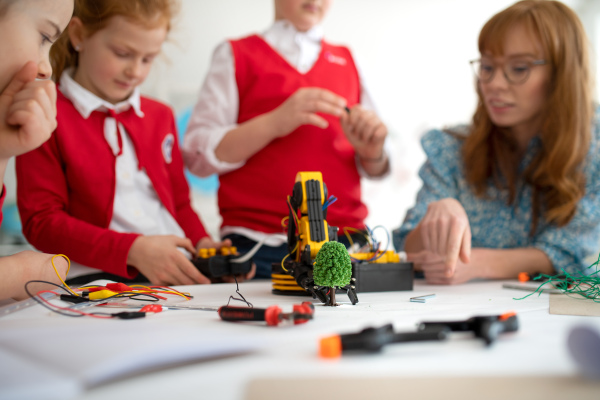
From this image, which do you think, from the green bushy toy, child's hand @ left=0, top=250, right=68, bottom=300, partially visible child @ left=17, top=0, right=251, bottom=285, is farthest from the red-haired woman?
child's hand @ left=0, top=250, right=68, bottom=300

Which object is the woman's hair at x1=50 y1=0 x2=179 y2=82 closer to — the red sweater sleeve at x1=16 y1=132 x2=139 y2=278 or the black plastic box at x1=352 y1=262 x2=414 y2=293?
the red sweater sleeve at x1=16 y1=132 x2=139 y2=278

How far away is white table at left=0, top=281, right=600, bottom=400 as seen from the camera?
362 mm

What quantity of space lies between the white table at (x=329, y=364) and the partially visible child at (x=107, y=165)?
42 centimetres

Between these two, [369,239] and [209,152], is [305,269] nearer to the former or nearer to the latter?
[369,239]

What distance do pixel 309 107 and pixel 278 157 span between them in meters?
0.20

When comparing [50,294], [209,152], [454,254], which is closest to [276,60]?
[209,152]

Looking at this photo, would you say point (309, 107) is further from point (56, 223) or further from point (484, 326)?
point (484, 326)

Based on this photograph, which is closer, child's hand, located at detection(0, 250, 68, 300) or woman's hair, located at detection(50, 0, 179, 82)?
child's hand, located at detection(0, 250, 68, 300)

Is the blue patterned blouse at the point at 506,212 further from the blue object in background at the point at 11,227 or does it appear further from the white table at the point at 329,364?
A: the blue object in background at the point at 11,227

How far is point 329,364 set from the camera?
0.40m

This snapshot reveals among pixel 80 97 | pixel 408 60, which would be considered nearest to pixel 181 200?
pixel 80 97

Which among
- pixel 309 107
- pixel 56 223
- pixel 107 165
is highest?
pixel 309 107

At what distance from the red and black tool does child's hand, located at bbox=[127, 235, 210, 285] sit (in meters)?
0.44

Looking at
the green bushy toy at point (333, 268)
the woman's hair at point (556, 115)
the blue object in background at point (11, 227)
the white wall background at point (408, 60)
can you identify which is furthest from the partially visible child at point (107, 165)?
the white wall background at point (408, 60)
